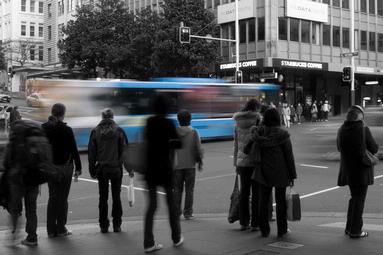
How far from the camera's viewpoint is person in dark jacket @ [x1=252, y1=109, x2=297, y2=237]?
291 inches

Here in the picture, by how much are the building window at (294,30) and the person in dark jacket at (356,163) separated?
38.6 m

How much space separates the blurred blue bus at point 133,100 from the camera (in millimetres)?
23297

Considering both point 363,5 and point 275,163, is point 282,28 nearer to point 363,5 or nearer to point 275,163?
point 363,5

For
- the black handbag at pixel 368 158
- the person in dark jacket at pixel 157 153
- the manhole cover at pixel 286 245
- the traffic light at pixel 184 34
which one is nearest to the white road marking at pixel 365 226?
the black handbag at pixel 368 158

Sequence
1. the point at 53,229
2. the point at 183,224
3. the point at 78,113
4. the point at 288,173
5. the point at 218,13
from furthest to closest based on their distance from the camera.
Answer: the point at 218,13
the point at 78,113
the point at 183,224
the point at 53,229
the point at 288,173

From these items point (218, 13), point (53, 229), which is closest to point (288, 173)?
point (53, 229)

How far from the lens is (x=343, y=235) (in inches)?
301

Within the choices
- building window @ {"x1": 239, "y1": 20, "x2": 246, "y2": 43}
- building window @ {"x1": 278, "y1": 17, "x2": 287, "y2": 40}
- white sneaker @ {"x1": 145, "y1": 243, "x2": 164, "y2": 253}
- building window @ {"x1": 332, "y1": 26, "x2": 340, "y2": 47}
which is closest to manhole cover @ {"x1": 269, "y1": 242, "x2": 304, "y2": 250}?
white sneaker @ {"x1": 145, "y1": 243, "x2": 164, "y2": 253}

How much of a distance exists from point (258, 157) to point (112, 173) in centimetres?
212

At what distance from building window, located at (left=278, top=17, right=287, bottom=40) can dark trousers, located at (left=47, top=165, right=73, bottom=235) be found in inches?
1502

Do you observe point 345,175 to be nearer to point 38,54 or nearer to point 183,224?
point 183,224

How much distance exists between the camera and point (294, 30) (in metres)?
45.3

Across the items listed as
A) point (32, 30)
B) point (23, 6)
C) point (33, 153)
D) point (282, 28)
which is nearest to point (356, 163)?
point (33, 153)

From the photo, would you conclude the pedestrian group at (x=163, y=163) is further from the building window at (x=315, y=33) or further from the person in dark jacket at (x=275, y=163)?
the building window at (x=315, y=33)
